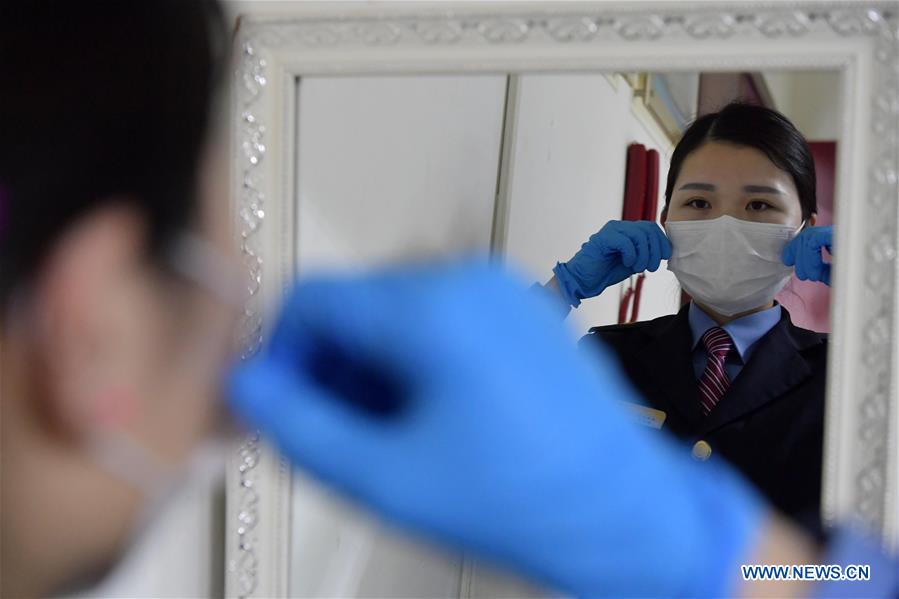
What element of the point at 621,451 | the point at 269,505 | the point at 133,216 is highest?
the point at 133,216

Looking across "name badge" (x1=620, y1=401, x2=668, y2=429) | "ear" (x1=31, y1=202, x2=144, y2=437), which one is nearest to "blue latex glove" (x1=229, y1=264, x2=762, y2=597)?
"ear" (x1=31, y1=202, x2=144, y2=437)

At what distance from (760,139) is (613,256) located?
0.16 m

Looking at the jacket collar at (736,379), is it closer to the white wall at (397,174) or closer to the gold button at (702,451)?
the gold button at (702,451)

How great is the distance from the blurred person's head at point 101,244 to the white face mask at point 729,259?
0.38m

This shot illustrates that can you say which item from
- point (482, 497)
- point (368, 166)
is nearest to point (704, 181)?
point (368, 166)

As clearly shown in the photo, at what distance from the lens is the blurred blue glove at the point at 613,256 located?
2.00ft

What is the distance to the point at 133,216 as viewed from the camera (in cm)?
41

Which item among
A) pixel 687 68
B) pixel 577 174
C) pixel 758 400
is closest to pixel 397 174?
pixel 577 174

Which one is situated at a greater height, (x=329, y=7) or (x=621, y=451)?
(x=329, y=7)

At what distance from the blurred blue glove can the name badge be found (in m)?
0.10

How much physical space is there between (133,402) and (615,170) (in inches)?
16.3

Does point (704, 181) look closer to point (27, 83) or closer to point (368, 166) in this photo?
point (368, 166)

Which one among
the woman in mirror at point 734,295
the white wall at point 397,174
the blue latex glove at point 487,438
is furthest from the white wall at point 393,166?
the blue latex glove at point 487,438

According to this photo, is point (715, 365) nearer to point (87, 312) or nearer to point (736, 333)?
point (736, 333)
